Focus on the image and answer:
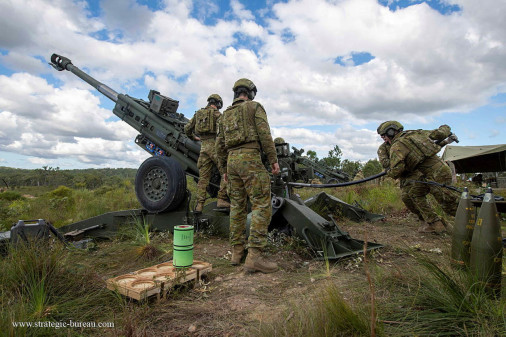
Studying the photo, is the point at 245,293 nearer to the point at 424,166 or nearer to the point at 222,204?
the point at 222,204

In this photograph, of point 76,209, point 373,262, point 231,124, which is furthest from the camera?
point 76,209

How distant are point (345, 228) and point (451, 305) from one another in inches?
153

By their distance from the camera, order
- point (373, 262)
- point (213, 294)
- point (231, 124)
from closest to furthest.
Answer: point (213, 294) → point (373, 262) → point (231, 124)

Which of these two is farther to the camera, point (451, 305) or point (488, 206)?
point (488, 206)

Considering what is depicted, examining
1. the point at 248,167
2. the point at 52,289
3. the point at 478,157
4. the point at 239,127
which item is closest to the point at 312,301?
the point at 248,167

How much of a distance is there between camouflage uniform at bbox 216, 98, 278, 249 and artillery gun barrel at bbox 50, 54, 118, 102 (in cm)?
448

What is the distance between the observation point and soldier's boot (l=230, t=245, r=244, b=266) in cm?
362

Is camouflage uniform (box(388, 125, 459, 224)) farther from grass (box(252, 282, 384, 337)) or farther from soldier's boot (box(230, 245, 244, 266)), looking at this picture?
grass (box(252, 282, 384, 337))

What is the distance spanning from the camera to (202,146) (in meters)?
5.61

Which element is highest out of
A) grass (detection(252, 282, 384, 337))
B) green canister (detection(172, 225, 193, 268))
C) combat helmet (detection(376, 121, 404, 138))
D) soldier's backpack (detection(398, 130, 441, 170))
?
combat helmet (detection(376, 121, 404, 138))

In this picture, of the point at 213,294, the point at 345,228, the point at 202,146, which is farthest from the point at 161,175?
the point at 345,228

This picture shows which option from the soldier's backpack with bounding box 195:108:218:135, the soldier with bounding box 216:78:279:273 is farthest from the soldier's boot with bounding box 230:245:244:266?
the soldier's backpack with bounding box 195:108:218:135

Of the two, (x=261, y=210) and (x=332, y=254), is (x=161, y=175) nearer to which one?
(x=261, y=210)

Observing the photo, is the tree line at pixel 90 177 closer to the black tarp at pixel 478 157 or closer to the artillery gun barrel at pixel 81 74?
the black tarp at pixel 478 157
